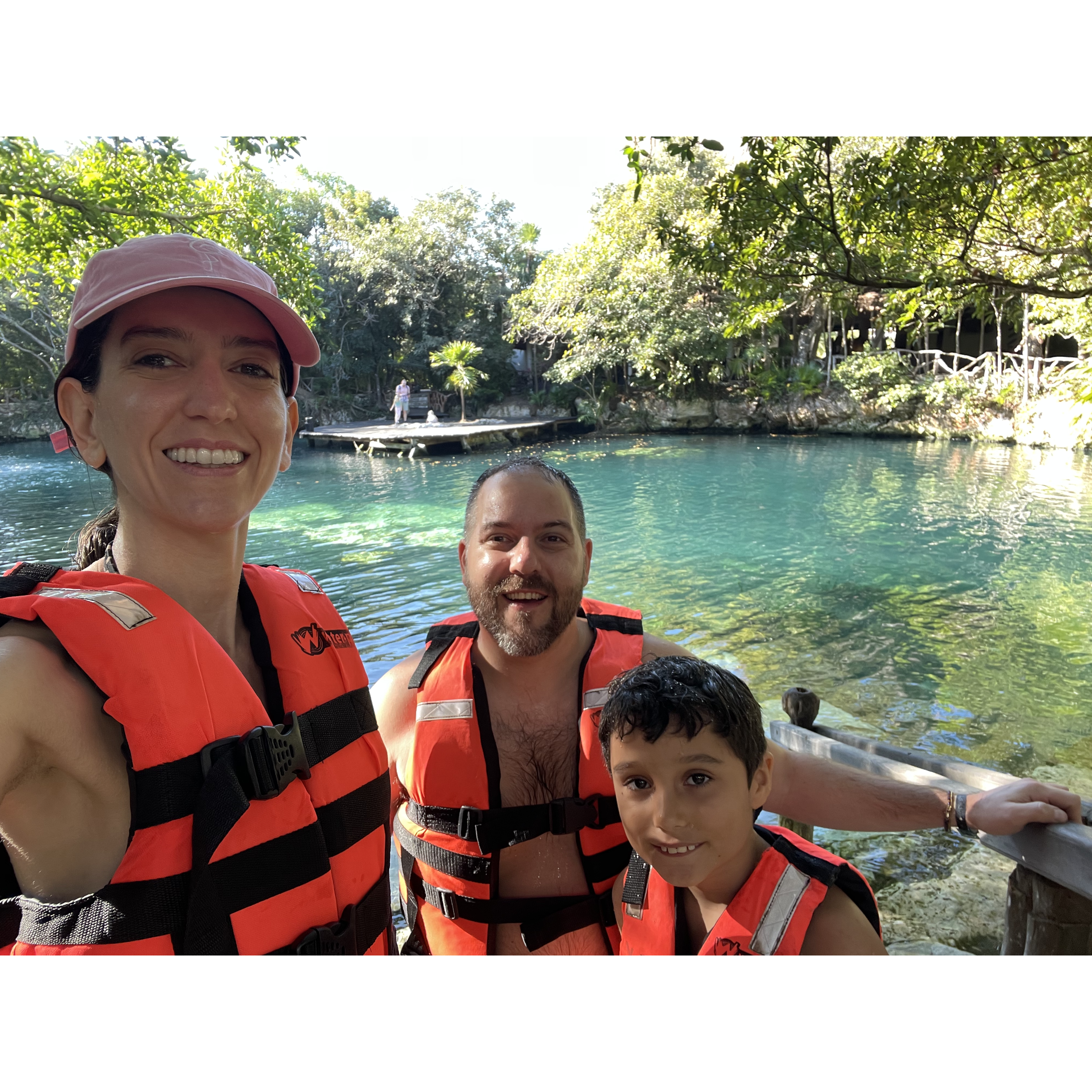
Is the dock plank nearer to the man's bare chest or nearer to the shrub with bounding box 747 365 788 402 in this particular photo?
the shrub with bounding box 747 365 788 402

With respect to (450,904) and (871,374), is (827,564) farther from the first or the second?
(871,374)

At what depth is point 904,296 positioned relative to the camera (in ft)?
25.3

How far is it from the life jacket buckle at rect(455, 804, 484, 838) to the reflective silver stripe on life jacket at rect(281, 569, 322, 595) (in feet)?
2.29

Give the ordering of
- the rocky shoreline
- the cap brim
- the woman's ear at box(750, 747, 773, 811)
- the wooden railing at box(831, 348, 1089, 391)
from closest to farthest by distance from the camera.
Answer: the cap brim, the woman's ear at box(750, 747, 773, 811), the wooden railing at box(831, 348, 1089, 391), the rocky shoreline

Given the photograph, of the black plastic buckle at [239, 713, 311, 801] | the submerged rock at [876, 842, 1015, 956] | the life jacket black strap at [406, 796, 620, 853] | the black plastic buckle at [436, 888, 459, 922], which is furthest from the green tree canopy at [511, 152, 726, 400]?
the black plastic buckle at [239, 713, 311, 801]

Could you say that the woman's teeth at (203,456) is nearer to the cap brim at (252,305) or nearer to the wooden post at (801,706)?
the cap brim at (252,305)

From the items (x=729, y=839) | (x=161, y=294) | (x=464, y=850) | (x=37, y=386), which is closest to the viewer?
(x=161, y=294)

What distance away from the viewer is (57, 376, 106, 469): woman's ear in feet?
4.50

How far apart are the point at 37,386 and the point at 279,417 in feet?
132

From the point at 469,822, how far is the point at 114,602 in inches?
44.2

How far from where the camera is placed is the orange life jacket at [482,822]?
2072 millimetres

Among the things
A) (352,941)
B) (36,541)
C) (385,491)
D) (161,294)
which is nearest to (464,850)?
(352,941)

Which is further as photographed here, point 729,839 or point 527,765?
point 527,765

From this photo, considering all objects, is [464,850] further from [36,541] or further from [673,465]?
[673,465]
